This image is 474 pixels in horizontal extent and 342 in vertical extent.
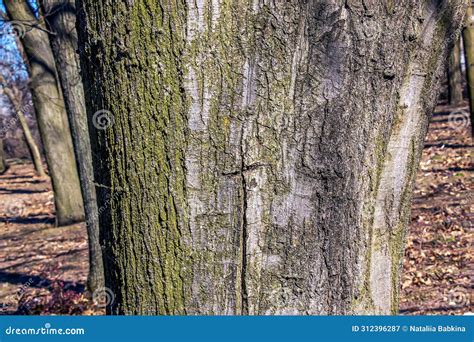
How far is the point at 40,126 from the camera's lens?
36.2ft

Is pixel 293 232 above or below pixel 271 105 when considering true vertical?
below

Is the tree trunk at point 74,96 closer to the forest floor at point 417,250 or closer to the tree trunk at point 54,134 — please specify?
the forest floor at point 417,250

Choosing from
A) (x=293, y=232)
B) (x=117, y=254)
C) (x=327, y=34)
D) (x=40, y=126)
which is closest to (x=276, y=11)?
(x=327, y=34)

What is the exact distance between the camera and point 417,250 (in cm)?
735

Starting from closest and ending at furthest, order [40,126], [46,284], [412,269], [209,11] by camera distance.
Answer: [209,11] < [412,269] < [46,284] < [40,126]

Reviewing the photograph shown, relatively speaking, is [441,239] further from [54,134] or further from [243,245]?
[54,134]

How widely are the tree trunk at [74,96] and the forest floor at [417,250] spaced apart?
65 centimetres

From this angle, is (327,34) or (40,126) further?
(40,126)

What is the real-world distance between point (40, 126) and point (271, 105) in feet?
33.4

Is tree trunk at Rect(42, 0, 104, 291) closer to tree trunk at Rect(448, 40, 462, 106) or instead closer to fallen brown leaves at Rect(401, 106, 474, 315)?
fallen brown leaves at Rect(401, 106, 474, 315)

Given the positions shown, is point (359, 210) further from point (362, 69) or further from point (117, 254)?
point (117, 254)

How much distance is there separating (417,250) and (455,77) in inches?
445

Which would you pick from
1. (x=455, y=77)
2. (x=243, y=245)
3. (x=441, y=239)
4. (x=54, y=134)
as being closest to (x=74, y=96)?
(x=54, y=134)

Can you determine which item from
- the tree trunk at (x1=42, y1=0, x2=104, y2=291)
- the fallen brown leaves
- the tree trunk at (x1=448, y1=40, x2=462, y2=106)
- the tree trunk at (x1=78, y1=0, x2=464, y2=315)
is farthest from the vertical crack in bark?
the tree trunk at (x1=448, y1=40, x2=462, y2=106)
